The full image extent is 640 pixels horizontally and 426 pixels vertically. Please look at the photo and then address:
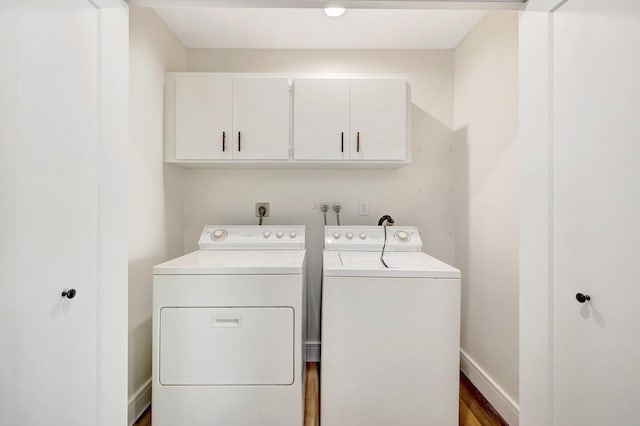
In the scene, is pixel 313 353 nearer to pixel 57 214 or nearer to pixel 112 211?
pixel 112 211

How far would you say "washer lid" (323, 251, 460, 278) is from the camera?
4.44 feet

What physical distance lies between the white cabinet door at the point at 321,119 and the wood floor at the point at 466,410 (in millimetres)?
1516

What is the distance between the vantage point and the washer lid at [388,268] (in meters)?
1.35

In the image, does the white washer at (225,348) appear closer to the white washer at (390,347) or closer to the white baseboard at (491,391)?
the white washer at (390,347)

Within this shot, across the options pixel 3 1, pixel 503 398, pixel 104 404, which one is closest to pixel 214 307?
pixel 104 404

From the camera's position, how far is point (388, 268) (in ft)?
4.58

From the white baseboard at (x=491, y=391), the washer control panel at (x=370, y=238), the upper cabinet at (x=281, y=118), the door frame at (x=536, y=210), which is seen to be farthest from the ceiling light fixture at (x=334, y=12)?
the white baseboard at (x=491, y=391)

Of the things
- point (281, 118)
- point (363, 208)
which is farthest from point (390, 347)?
point (281, 118)

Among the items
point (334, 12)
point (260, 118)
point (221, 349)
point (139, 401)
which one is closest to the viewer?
point (221, 349)

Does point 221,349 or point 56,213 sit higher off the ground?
point 56,213

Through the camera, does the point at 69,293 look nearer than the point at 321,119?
Yes

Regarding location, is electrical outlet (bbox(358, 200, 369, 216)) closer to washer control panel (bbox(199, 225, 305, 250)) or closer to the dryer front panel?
washer control panel (bbox(199, 225, 305, 250))

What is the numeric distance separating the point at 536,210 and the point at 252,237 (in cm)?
163

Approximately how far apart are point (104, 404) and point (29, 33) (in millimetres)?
1118
